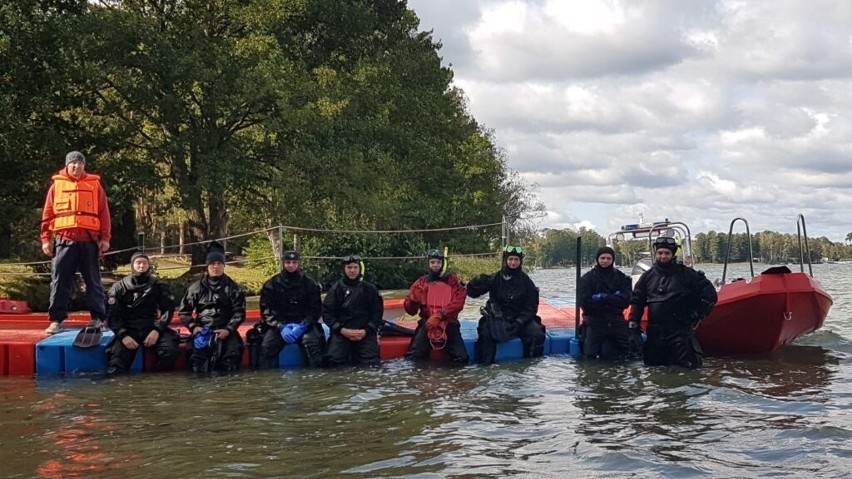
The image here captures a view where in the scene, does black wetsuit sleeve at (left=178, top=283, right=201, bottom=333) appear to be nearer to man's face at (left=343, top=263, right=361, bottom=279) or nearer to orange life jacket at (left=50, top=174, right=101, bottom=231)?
orange life jacket at (left=50, top=174, right=101, bottom=231)

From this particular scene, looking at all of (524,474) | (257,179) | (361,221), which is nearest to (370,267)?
(361,221)

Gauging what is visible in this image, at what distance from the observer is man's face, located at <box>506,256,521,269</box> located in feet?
27.4

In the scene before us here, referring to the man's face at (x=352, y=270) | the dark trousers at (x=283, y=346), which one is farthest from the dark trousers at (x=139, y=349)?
the man's face at (x=352, y=270)

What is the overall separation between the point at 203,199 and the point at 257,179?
4.84ft

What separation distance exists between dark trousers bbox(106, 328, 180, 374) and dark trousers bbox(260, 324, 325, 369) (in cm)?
88

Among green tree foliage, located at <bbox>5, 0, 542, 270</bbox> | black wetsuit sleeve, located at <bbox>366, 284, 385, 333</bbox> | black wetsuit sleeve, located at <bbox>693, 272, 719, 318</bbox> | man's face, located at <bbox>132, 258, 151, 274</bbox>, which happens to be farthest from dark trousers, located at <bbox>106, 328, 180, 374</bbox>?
green tree foliage, located at <bbox>5, 0, 542, 270</bbox>

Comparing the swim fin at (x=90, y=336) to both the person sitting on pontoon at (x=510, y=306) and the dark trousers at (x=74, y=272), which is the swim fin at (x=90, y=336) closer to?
the dark trousers at (x=74, y=272)

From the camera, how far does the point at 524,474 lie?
13.5 ft

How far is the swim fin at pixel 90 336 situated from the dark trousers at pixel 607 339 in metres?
5.15

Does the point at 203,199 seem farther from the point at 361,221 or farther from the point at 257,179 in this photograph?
the point at 361,221

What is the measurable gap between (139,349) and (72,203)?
1611 millimetres

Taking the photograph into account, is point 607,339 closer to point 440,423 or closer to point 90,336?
point 440,423

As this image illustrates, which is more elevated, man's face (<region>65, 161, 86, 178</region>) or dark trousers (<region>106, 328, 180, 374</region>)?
man's face (<region>65, 161, 86, 178</region>)

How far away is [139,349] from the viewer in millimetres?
7691
